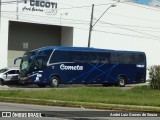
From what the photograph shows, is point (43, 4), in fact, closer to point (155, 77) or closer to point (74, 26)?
point (74, 26)

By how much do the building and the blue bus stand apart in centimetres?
1298

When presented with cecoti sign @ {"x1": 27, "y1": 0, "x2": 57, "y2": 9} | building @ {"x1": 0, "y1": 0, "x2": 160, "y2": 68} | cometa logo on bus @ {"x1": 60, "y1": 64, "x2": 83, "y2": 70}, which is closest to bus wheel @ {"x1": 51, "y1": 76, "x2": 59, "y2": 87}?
cometa logo on bus @ {"x1": 60, "y1": 64, "x2": 83, "y2": 70}

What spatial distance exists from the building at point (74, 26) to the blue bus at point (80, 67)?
13.0 meters

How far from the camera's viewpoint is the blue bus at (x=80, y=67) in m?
36.7

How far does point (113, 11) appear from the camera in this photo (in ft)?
211

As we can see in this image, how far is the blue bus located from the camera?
120 ft

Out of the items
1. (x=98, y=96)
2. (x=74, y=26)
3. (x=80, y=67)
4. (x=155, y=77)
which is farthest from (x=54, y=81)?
(x=74, y=26)

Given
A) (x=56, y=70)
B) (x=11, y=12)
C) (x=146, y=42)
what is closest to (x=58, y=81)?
(x=56, y=70)

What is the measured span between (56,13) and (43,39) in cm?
471

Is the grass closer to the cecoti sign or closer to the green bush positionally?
the green bush

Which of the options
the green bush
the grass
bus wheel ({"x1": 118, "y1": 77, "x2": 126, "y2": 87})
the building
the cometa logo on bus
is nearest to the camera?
the grass

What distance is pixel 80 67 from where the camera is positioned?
3888cm

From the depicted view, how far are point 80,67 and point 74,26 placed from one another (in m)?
19.9

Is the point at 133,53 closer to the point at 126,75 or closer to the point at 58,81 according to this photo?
the point at 126,75
